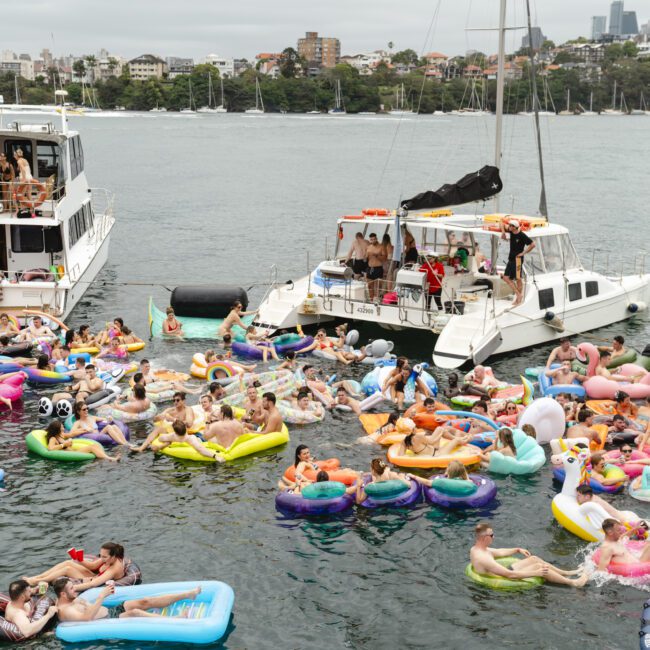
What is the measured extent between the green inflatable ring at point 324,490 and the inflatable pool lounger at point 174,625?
350 cm

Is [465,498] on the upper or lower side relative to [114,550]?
Answer: lower

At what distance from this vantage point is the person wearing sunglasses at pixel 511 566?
15.1 metres

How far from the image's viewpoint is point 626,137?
14388cm

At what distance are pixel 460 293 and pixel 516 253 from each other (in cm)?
186

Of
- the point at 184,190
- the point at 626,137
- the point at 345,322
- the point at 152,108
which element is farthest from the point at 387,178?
the point at 152,108

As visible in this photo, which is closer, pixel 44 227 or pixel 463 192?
pixel 463 192

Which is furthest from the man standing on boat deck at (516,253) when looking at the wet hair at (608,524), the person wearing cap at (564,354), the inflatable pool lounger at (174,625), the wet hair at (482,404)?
the inflatable pool lounger at (174,625)

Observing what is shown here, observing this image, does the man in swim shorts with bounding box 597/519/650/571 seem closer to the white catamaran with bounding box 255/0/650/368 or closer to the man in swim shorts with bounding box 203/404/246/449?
the man in swim shorts with bounding box 203/404/246/449

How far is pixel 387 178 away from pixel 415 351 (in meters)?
61.4

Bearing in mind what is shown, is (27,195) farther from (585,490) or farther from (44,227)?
(585,490)

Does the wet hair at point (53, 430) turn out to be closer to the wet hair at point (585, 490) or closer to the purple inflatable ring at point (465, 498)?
the purple inflatable ring at point (465, 498)

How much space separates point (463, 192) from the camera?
93.7ft

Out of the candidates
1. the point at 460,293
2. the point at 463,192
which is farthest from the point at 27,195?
the point at 460,293

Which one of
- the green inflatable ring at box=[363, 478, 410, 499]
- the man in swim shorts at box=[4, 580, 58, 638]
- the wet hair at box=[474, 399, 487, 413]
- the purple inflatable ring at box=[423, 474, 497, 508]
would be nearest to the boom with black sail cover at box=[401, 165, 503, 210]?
the wet hair at box=[474, 399, 487, 413]
